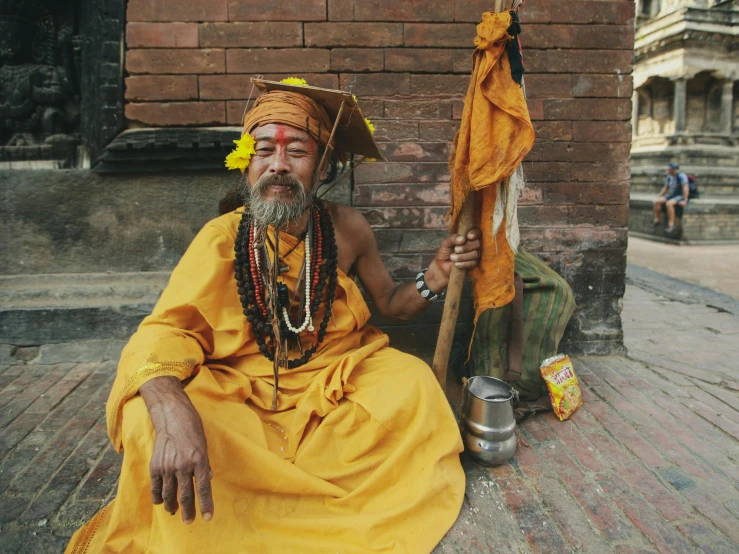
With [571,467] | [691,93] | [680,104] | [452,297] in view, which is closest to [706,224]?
[680,104]

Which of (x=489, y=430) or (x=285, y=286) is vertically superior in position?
(x=285, y=286)

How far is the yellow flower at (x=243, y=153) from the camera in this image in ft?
7.53

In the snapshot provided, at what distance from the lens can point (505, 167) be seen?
6.60ft

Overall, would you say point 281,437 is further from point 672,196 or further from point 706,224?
point 672,196

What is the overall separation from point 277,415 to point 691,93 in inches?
788

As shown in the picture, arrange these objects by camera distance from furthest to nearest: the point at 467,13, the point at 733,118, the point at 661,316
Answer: the point at 733,118 < the point at 661,316 < the point at 467,13

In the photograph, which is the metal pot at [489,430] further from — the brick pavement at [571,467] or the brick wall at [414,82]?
the brick wall at [414,82]

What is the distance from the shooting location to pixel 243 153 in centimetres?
229

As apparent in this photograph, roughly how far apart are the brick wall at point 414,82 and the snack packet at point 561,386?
0.85 meters

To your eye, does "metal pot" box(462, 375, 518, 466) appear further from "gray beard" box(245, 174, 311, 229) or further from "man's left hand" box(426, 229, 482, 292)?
"gray beard" box(245, 174, 311, 229)

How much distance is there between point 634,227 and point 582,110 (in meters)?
10.9

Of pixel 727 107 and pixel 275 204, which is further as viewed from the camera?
pixel 727 107

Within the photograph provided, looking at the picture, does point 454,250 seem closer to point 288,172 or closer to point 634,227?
point 288,172

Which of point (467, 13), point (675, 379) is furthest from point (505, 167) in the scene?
point (675, 379)
